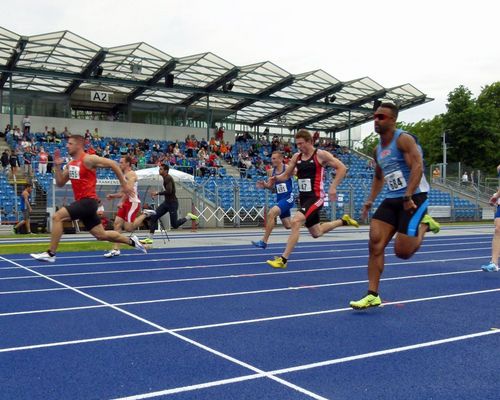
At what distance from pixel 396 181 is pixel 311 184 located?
336cm

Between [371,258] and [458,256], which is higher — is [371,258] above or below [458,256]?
above

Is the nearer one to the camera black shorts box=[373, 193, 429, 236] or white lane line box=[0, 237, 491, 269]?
black shorts box=[373, 193, 429, 236]

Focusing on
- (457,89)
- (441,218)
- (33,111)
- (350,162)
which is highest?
(457,89)

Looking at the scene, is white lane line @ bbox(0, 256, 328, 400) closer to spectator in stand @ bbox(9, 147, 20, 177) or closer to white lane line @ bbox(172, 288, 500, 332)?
white lane line @ bbox(172, 288, 500, 332)

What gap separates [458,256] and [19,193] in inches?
644

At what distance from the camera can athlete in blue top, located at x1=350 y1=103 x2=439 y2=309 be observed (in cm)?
565

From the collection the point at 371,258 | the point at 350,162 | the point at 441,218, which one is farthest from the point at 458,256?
the point at 350,162

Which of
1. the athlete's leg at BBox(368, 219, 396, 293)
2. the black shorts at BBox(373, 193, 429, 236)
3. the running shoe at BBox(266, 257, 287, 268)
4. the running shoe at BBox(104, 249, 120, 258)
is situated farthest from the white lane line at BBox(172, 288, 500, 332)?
the running shoe at BBox(104, 249, 120, 258)

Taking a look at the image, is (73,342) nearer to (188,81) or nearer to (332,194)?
(332,194)

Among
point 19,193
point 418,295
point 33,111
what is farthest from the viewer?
point 33,111

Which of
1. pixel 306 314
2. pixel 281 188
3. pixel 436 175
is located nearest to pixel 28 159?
pixel 281 188

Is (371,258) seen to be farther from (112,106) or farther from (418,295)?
(112,106)

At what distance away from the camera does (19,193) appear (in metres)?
21.8

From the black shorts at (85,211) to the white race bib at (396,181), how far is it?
467cm
